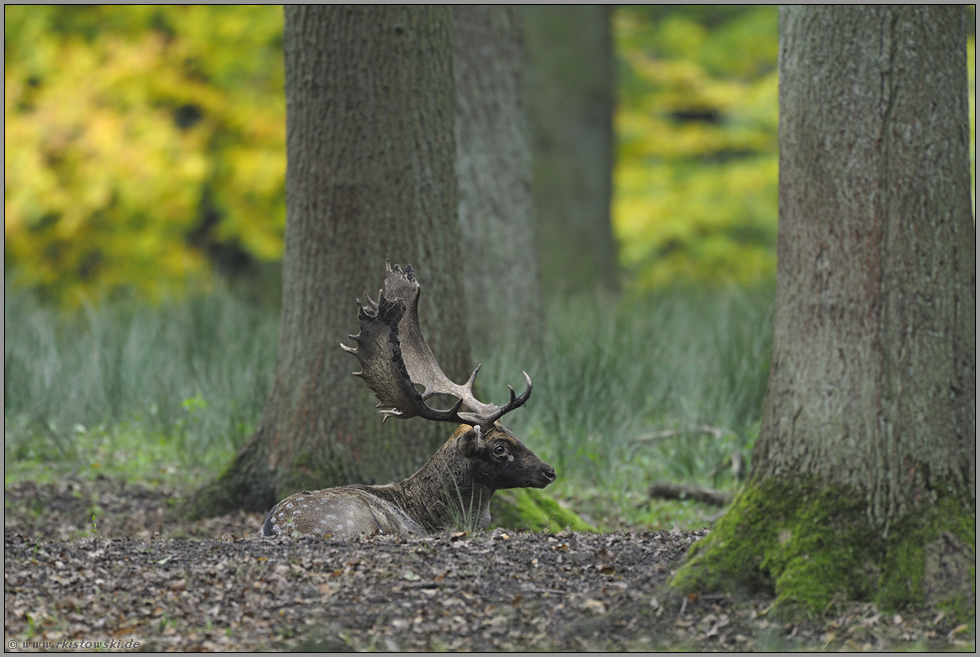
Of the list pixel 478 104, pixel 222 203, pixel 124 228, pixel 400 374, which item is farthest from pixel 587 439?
pixel 124 228

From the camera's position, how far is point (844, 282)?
467cm

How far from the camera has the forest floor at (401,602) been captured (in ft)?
14.1

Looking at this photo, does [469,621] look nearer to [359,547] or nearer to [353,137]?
[359,547]

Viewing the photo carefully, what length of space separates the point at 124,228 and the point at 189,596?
15565mm

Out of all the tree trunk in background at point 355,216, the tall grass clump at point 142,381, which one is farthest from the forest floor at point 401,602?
the tall grass clump at point 142,381

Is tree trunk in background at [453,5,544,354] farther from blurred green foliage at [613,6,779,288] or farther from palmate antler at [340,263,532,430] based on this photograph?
blurred green foliage at [613,6,779,288]

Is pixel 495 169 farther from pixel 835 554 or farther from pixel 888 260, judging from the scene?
pixel 835 554

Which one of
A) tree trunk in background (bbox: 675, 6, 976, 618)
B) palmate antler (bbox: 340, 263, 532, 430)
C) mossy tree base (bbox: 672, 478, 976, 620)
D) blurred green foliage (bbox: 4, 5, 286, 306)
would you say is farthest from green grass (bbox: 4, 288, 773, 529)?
blurred green foliage (bbox: 4, 5, 286, 306)

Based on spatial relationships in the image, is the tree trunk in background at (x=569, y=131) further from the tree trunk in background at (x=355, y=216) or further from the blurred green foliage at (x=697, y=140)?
the tree trunk in background at (x=355, y=216)

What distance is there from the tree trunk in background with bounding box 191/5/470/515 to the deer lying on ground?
0.60 m

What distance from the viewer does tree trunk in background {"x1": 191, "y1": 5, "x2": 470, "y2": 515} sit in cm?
684

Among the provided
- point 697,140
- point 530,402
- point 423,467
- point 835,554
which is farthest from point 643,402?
point 697,140

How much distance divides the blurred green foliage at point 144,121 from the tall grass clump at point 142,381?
6.48m

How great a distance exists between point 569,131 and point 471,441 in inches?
448
